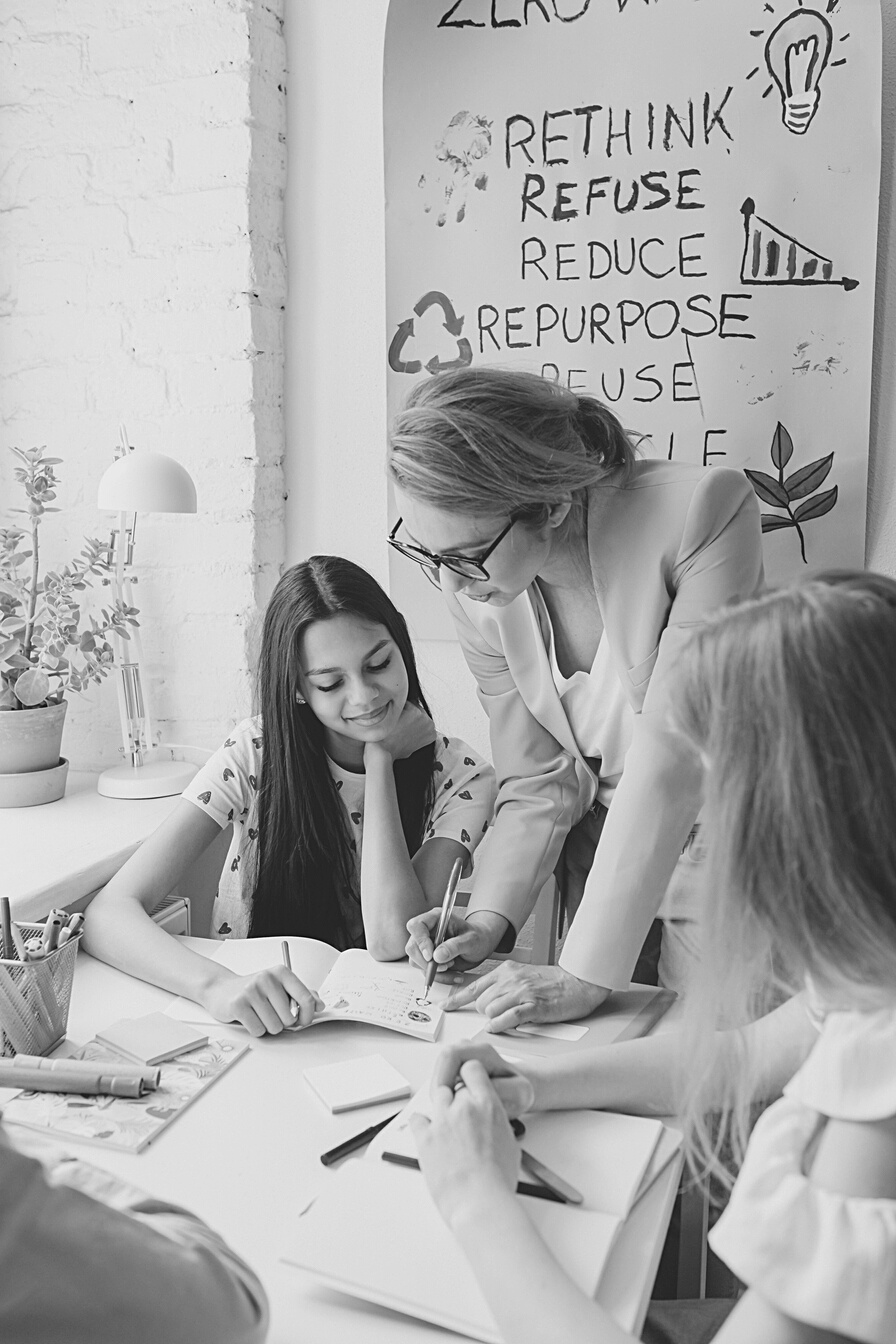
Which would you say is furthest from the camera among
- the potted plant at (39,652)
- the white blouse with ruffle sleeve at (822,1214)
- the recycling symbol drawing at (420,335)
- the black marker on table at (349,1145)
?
the recycling symbol drawing at (420,335)

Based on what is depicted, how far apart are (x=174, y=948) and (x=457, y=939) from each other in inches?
12.6

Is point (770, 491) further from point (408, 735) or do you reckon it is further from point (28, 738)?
point (28, 738)

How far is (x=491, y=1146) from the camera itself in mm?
813

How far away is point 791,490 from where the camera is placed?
1.75m

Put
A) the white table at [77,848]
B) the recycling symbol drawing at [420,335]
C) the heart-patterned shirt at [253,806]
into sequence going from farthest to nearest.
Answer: the recycling symbol drawing at [420,335], the heart-patterned shirt at [253,806], the white table at [77,848]

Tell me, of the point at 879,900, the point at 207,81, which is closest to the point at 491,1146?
the point at 879,900

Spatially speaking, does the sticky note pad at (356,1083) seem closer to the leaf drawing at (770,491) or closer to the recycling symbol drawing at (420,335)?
the leaf drawing at (770,491)

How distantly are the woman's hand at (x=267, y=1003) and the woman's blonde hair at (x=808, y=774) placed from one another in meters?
0.59

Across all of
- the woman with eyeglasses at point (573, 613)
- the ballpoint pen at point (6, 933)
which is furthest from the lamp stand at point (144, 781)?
the ballpoint pen at point (6, 933)

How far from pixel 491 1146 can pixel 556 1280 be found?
13cm

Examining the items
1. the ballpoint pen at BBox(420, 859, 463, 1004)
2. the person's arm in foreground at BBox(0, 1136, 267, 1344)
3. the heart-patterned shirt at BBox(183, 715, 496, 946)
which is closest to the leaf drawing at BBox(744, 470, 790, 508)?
the heart-patterned shirt at BBox(183, 715, 496, 946)

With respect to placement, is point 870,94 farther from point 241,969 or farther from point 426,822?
point 241,969

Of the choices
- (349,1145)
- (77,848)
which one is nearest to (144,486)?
(77,848)

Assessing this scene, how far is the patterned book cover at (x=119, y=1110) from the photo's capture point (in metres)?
0.92
